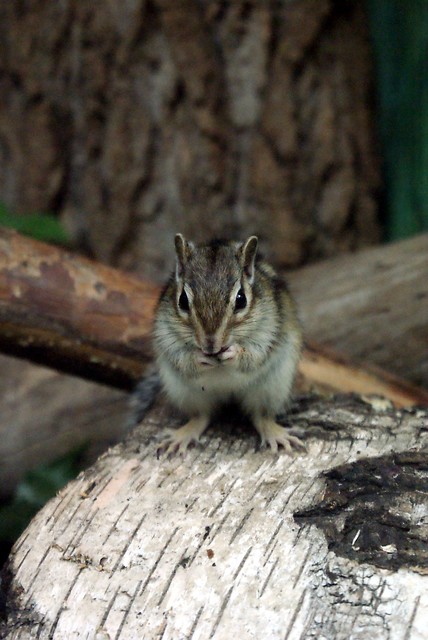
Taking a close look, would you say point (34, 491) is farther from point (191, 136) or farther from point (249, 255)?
point (191, 136)

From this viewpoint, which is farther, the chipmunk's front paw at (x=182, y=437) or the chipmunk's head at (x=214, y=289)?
the chipmunk's front paw at (x=182, y=437)

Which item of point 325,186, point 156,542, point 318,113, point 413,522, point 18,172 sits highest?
point 318,113

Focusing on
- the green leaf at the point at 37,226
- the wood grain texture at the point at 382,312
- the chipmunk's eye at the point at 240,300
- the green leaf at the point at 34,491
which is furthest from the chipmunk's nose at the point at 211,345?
the green leaf at the point at 37,226

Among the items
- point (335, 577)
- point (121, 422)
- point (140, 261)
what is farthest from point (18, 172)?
point (335, 577)

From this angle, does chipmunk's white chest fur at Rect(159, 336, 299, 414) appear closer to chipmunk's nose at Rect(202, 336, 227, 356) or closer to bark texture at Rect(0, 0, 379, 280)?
chipmunk's nose at Rect(202, 336, 227, 356)

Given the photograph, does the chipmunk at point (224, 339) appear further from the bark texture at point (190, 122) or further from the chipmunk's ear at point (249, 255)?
the bark texture at point (190, 122)

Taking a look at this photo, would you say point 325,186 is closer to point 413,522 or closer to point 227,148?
point 227,148
